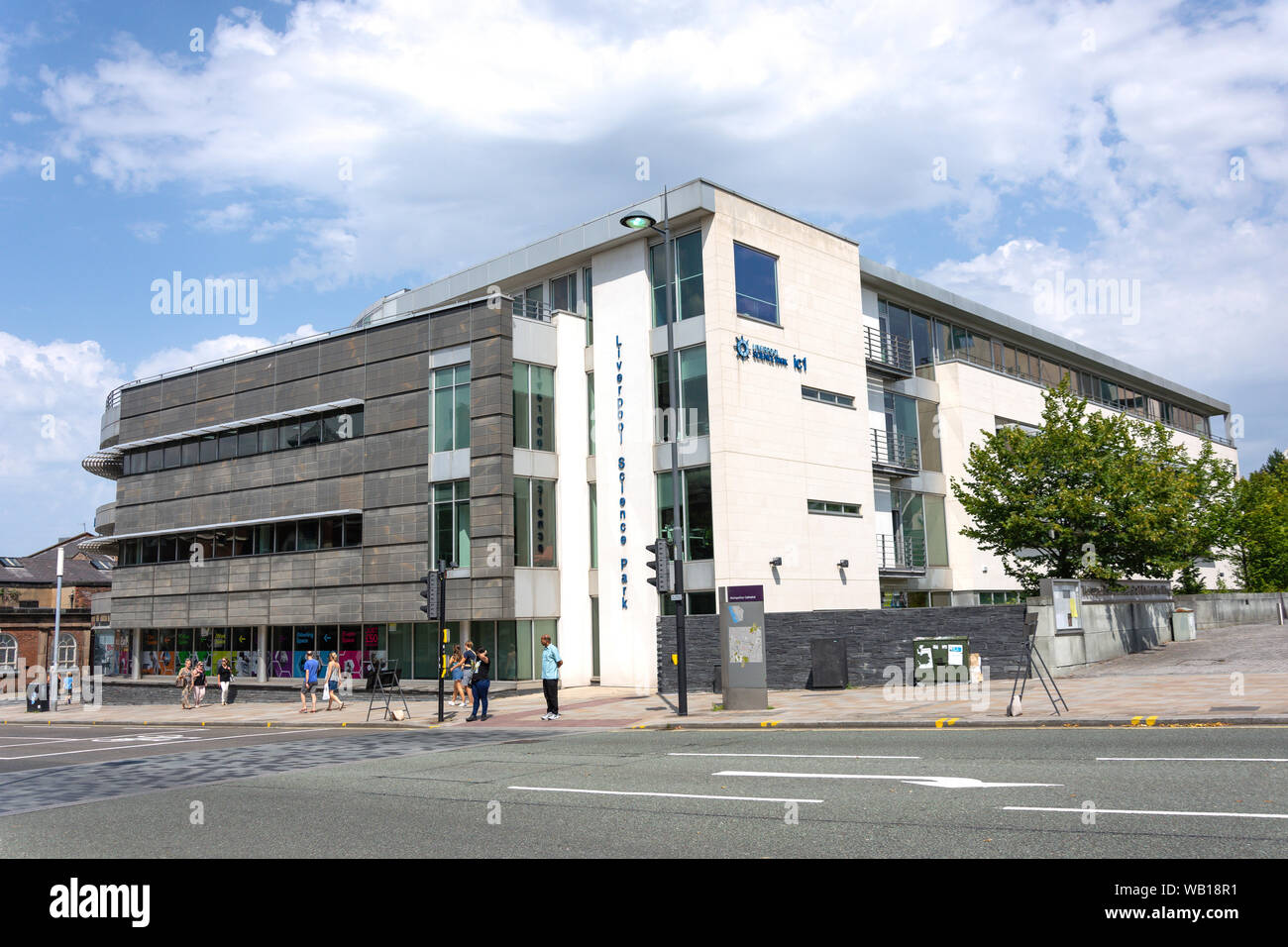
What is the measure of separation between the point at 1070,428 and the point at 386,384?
72.9 feet

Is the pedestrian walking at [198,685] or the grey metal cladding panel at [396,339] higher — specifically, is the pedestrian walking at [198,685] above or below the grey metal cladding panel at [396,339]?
below

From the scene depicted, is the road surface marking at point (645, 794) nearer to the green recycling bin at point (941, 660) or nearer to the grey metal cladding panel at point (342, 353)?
the green recycling bin at point (941, 660)

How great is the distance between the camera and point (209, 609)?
38.0m

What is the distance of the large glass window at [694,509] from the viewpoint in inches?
1105

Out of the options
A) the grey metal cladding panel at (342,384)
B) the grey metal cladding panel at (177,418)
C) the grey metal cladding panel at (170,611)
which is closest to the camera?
the grey metal cladding panel at (342,384)

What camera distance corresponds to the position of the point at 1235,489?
38375 millimetres

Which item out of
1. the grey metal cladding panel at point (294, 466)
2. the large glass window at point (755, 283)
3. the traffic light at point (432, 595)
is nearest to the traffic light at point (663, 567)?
→ the traffic light at point (432, 595)

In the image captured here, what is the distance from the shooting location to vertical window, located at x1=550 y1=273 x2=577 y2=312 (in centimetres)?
3294

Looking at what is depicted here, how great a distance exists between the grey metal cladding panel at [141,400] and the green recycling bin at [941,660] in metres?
33.1

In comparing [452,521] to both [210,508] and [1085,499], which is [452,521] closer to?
[210,508]

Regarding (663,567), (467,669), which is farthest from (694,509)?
(663,567)

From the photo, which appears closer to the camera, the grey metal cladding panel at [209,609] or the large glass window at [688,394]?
the large glass window at [688,394]
